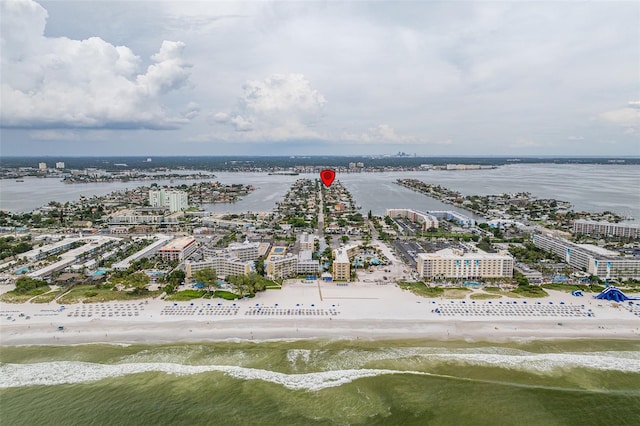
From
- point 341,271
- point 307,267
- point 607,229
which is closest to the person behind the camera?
point 341,271

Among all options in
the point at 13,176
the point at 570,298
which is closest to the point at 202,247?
the point at 570,298

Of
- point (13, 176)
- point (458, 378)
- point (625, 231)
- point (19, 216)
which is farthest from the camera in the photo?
point (13, 176)

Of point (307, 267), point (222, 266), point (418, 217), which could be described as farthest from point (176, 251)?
point (418, 217)

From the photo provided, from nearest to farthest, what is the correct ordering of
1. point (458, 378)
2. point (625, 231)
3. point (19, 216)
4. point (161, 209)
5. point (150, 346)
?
point (458, 378) → point (150, 346) → point (625, 231) → point (19, 216) → point (161, 209)

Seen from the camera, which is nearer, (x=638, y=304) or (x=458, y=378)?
(x=458, y=378)

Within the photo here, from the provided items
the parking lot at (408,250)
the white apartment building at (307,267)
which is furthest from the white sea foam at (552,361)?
the parking lot at (408,250)

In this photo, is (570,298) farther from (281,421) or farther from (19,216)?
(19,216)

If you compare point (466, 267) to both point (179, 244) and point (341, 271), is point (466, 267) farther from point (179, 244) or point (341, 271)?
point (179, 244)
